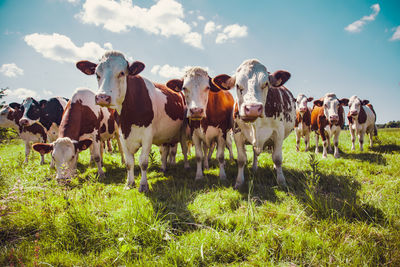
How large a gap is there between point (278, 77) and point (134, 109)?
307 cm

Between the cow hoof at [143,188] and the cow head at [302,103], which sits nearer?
the cow hoof at [143,188]

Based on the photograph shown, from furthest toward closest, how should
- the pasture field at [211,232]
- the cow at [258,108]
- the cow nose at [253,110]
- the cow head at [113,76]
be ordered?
1. the cow head at [113,76]
2. the cow at [258,108]
3. the cow nose at [253,110]
4. the pasture field at [211,232]

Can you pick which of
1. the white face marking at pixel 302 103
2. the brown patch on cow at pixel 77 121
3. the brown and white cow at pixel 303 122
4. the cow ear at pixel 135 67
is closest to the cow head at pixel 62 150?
the brown patch on cow at pixel 77 121

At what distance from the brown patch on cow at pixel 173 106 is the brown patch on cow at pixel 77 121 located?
2.31 metres

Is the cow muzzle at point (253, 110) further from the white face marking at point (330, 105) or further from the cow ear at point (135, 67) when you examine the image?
the white face marking at point (330, 105)

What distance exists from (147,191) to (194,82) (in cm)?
256

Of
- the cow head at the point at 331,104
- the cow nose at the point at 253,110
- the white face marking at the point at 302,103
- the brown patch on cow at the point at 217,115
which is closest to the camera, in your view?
the cow nose at the point at 253,110

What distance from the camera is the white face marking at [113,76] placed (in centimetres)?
375

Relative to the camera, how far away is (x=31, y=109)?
836cm

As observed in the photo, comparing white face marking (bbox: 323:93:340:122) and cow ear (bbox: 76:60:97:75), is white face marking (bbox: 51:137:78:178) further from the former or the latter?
white face marking (bbox: 323:93:340:122)

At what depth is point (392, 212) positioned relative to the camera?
2.56 meters

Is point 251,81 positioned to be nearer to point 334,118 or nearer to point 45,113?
point 334,118

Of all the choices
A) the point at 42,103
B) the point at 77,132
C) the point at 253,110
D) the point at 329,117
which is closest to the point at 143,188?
the point at 77,132

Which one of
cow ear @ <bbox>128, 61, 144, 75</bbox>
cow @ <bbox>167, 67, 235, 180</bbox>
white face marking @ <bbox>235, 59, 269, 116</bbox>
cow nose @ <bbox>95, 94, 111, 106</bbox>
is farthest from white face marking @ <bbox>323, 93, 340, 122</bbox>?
cow nose @ <bbox>95, 94, 111, 106</bbox>
